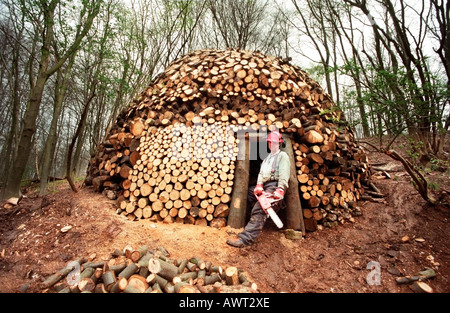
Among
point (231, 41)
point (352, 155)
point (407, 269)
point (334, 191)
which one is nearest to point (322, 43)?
point (231, 41)

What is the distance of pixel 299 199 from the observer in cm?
342

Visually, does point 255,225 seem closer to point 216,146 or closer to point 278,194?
point 278,194

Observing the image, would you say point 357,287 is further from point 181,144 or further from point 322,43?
point 322,43

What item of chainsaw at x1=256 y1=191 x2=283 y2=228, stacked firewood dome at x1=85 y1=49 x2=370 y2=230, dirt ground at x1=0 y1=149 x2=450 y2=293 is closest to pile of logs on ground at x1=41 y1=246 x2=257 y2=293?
dirt ground at x1=0 y1=149 x2=450 y2=293

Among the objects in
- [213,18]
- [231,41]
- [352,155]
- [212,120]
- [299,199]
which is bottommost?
[299,199]

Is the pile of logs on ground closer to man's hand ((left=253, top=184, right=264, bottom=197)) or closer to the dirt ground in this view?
the dirt ground

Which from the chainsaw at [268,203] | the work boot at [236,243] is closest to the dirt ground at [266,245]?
the work boot at [236,243]

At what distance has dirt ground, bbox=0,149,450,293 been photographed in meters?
2.34

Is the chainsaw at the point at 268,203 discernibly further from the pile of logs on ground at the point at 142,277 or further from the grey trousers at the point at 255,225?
the pile of logs on ground at the point at 142,277

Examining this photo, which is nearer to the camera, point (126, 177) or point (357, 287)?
point (357, 287)

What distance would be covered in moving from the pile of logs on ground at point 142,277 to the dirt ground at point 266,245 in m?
0.17

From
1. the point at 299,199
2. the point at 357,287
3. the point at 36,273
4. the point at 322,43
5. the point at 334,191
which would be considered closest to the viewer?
the point at 36,273

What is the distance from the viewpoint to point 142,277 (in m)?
1.92
